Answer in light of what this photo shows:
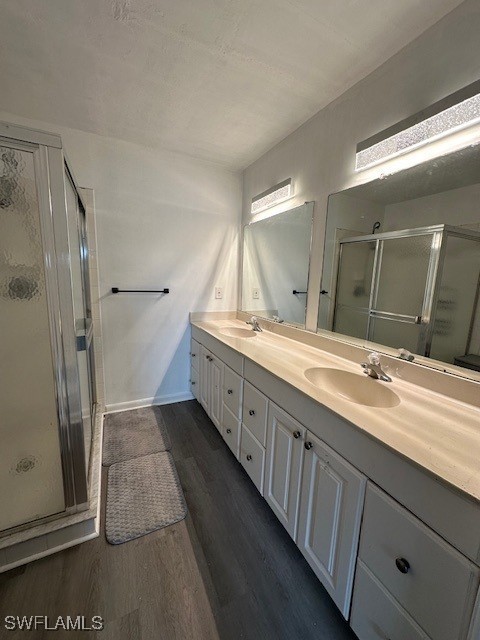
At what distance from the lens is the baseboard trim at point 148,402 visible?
7.66 ft

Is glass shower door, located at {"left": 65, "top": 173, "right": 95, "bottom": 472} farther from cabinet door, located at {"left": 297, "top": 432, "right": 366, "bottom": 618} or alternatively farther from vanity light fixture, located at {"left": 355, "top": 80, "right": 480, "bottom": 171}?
vanity light fixture, located at {"left": 355, "top": 80, "right": 480, "bottom": 171}

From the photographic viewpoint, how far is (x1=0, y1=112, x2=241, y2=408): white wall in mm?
2061

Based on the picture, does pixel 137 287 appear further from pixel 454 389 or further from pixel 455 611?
pixel 455 611

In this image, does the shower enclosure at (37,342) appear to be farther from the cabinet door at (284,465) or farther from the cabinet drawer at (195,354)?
→ the cabinet drawer at (195,354)

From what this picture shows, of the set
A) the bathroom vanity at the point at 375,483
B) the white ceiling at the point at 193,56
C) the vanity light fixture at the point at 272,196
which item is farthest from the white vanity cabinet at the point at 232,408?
the white ceiling at the point at 193,56

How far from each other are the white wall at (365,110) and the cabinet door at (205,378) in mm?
872

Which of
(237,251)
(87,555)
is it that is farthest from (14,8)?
(87,555)

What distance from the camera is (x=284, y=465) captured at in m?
1.18

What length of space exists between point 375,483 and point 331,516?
0.28 m

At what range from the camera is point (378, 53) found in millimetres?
1218

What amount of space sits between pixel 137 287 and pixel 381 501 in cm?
216

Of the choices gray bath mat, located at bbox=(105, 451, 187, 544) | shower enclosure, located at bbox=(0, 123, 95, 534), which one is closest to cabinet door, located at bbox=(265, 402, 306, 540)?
gray bath mat, located at bbox=(105, 451, 187, 544)

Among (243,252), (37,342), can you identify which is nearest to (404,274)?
(243,252)

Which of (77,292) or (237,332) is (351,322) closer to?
(237,332)
